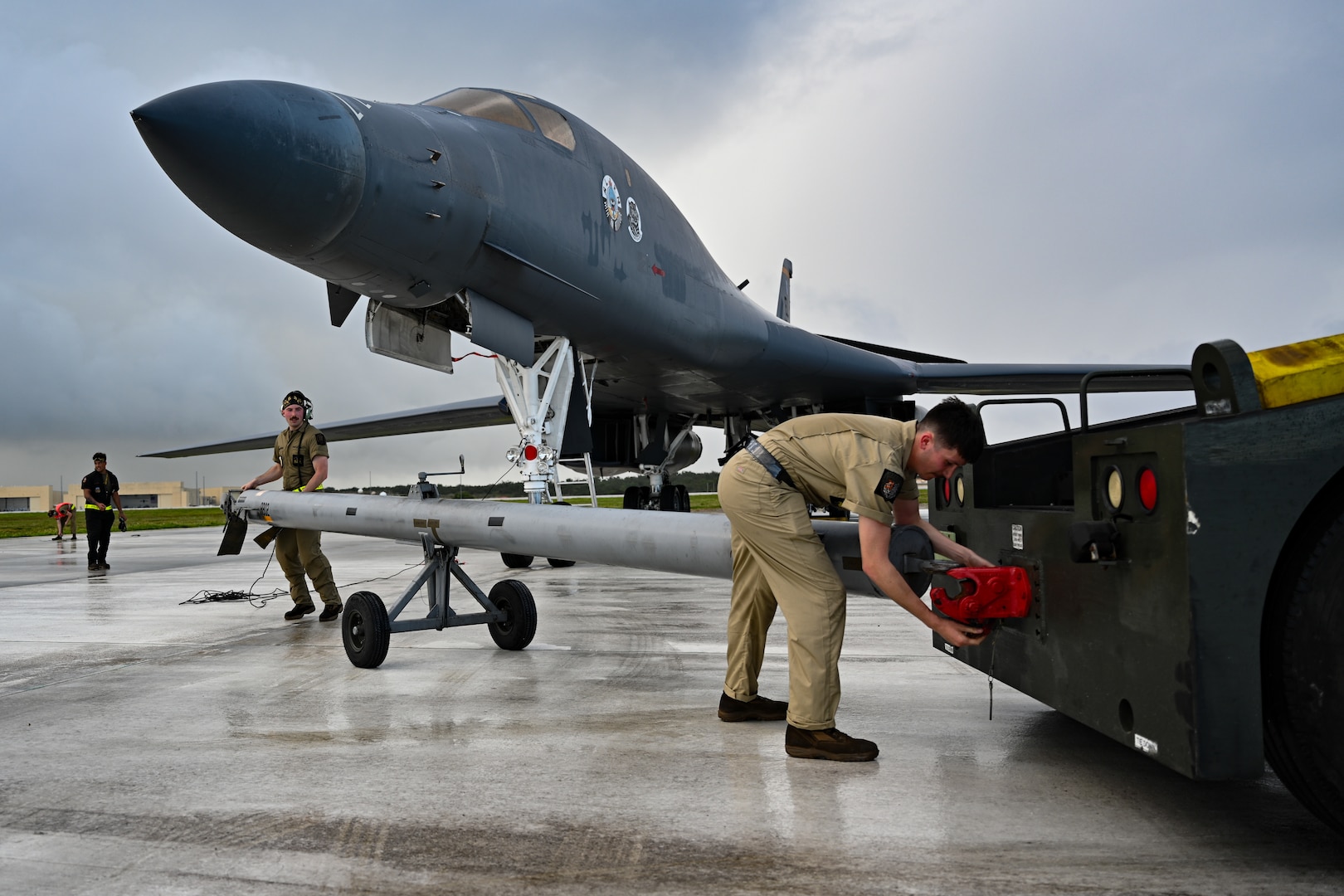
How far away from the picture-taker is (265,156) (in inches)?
197

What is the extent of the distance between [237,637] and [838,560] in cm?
468

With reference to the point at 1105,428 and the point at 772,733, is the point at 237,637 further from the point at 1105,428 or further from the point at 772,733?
the point at 1105,428

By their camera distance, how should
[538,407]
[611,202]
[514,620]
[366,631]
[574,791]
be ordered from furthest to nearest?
[611,202] → [538,407] → [514,620] → [366,631] → [574,791]

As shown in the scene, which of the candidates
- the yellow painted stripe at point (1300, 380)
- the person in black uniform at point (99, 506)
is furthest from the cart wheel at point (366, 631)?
the person in black uniform at point (99, 506)

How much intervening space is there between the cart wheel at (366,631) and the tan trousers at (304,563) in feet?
6.94

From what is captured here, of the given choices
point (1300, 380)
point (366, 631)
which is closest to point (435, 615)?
point (366, 631)

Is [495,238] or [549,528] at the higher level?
[495,238]

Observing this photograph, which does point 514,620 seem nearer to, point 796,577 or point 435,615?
point 435,615

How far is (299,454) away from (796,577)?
5.22 metres

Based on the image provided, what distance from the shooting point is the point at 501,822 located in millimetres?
2561

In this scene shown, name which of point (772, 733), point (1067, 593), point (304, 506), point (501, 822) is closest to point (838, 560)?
point (772, 733)

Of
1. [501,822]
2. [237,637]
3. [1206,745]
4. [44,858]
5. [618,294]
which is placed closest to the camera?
[1206,745]

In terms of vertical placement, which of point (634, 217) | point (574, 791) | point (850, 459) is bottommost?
point (574, 791)

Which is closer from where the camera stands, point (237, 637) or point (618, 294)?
point (237, 637)
